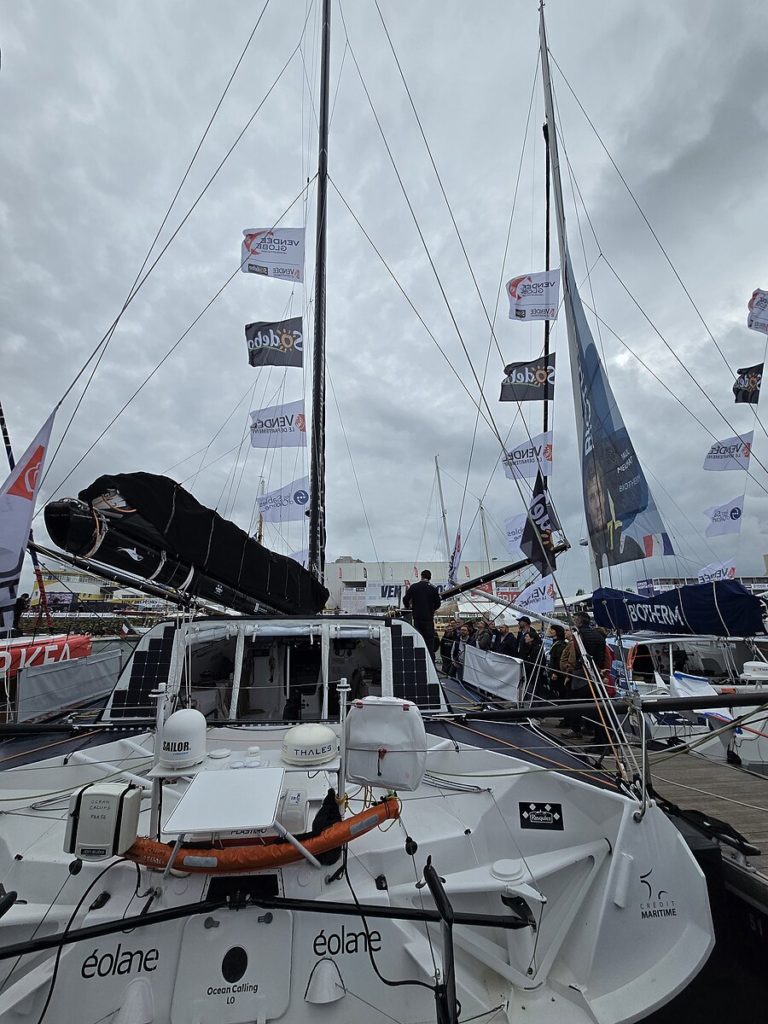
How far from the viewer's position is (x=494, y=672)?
7.88 m

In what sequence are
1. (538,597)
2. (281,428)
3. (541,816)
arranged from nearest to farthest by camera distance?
1. (541,816)
2. (281,428)
3. (538,597)

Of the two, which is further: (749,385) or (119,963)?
(749,385)

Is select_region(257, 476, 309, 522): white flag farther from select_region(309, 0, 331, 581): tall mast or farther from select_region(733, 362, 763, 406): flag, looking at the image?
select_region(733, 362, 763, 406): flag

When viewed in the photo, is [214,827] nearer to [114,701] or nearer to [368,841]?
[368,841]

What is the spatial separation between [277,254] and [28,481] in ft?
25.0

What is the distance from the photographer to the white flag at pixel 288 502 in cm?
1280

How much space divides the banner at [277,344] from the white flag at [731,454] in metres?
11.1

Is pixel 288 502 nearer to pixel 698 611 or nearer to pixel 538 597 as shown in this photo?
pixel 538 597

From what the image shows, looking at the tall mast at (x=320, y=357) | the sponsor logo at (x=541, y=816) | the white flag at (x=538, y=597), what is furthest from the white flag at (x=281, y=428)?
the sponsor logo at (x=541, y=816)

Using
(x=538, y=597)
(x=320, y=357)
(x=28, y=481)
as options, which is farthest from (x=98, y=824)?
(x=538, y=597)

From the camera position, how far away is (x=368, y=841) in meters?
2.79

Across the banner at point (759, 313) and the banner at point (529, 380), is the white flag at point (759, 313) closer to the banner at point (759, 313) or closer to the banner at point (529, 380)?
the banner at point (759, 313)

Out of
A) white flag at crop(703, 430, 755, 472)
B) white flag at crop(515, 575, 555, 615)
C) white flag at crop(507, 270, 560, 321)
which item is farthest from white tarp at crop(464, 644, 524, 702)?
white flag at crop(703, 430, 755, 472)

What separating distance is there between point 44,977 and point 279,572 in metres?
3.59
